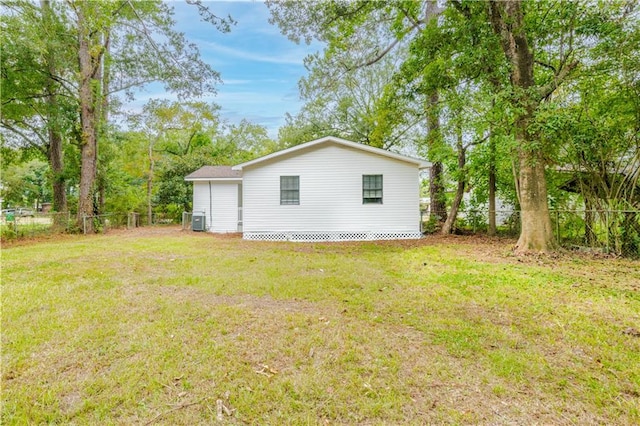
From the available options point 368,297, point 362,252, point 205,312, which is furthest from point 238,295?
point 362,252

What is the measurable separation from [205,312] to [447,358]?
9.28 feet

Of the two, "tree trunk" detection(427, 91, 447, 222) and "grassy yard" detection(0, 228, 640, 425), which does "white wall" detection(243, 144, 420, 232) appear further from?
"grassy yard" detection(0, 228, 640, 425)

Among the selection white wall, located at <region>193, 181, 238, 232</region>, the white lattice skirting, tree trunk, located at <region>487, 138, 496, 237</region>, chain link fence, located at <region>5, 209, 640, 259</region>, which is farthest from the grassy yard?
white wall, located at <region>193, 181, 238, 232</region>

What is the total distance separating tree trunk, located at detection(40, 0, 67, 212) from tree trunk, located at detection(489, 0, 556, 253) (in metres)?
14.2

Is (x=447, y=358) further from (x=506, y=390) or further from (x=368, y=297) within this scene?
(x=368, y=297)

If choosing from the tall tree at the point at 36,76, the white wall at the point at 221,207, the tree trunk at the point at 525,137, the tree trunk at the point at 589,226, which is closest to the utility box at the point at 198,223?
the white wall at the point at 221,207

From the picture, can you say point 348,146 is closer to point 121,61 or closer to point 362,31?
point 362,31

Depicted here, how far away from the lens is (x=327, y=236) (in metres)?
11.7

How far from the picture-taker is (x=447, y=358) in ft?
9.39

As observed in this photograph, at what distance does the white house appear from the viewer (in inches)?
451

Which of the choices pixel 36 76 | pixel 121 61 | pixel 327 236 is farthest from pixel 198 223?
pixel 121 61

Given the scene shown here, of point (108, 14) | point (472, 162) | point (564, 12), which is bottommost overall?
point (472, 162)

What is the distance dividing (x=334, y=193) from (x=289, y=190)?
171cm

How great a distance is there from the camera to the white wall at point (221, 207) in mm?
14672
